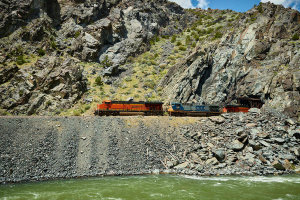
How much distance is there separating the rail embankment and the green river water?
1426mm

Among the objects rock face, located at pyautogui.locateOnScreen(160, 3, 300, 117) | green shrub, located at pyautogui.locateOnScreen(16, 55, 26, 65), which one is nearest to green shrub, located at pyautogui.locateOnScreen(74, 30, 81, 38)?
green shrub, located at pyautogui.locateOnScreen(16, 55, 26, 65)

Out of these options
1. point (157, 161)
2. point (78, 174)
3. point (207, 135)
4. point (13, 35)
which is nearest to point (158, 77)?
point (207, 135)

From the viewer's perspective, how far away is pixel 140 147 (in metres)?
21.2

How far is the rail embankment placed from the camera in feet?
59.4

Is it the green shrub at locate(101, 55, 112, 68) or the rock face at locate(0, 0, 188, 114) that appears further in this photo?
the green shrub at locate(101, 55, 112, 68)

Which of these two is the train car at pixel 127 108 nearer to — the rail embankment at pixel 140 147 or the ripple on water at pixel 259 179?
the rail embankment at pixel 140 147

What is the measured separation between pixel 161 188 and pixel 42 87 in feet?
91.8

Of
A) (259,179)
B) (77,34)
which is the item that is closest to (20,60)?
(77,34)

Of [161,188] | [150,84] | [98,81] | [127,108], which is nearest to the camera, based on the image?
[161,188]

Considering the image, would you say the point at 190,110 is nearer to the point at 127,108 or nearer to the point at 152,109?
the point at 152,109

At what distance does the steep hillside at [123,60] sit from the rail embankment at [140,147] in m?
7.58

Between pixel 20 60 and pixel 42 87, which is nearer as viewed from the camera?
pixel 42 87

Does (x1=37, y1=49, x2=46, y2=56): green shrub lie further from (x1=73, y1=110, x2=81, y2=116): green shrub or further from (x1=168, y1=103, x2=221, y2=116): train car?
(x1=168, y1=103, x2=221, y2=116): train car

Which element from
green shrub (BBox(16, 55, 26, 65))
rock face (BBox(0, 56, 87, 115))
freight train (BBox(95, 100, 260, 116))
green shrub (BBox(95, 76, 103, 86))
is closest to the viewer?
freight train (BBox(95, 100, 260, 116))
